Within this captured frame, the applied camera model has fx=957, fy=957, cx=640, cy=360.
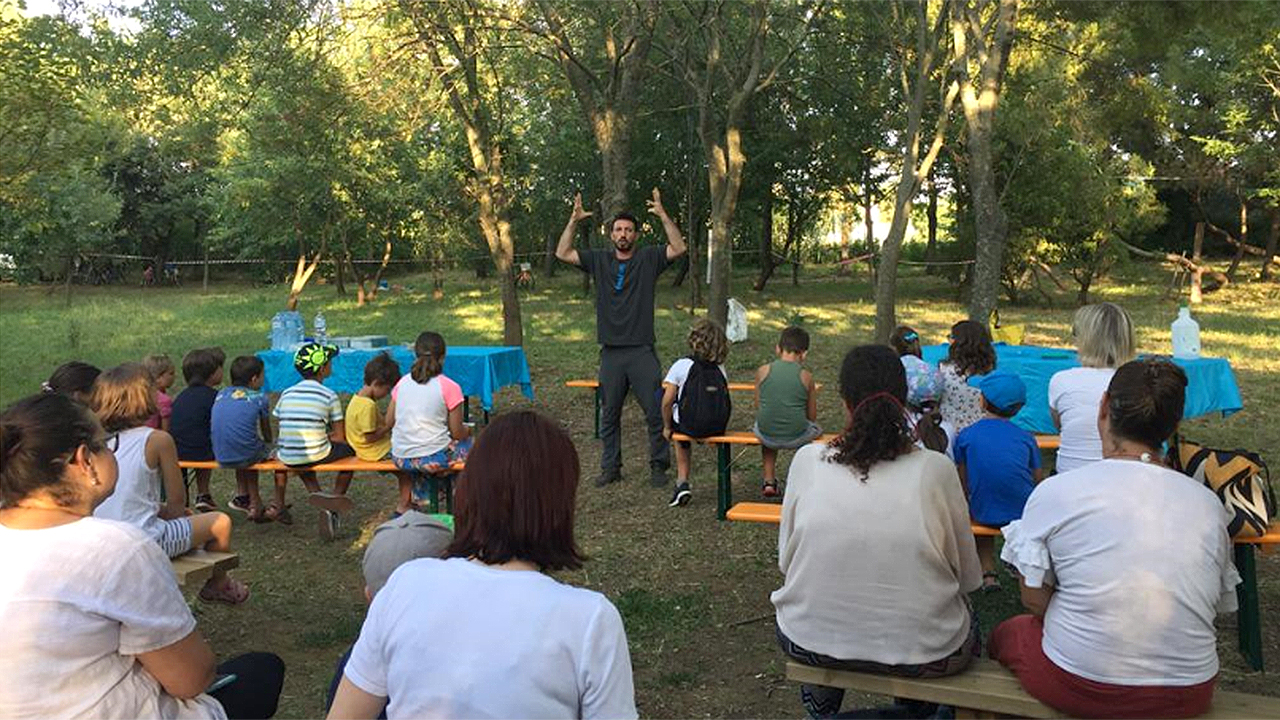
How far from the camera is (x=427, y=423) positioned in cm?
539

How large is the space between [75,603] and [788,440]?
4.30m

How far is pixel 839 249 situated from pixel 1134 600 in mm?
36592

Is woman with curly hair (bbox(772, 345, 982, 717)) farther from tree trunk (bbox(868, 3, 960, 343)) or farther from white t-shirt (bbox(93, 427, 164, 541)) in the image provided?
tree trunk (bbox(868, 3, 960, 343))

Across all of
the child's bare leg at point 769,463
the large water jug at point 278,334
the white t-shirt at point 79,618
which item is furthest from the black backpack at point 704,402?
the large water jug at point 278,334

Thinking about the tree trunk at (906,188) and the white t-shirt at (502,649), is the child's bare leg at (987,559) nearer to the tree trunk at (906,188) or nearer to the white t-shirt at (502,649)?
the white t-shirt at (502,649)

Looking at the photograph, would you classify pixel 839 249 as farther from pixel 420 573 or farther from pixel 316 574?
pixel 420 573

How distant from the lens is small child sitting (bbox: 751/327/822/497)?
560 centimetres

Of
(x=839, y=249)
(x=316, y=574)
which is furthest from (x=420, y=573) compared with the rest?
(x=839, y=249)

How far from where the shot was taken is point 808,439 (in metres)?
5.70

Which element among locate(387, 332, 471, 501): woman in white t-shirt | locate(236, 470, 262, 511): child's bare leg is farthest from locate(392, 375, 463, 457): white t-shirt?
locate(236, 470, 262, 511): child's bare leg

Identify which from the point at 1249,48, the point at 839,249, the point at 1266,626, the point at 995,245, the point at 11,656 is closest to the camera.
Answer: the point at 11,656

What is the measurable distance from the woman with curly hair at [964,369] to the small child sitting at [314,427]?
3.41 meters

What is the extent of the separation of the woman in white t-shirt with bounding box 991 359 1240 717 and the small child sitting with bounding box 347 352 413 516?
4.05 meters

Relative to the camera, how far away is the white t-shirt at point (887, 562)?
8.11 ft
